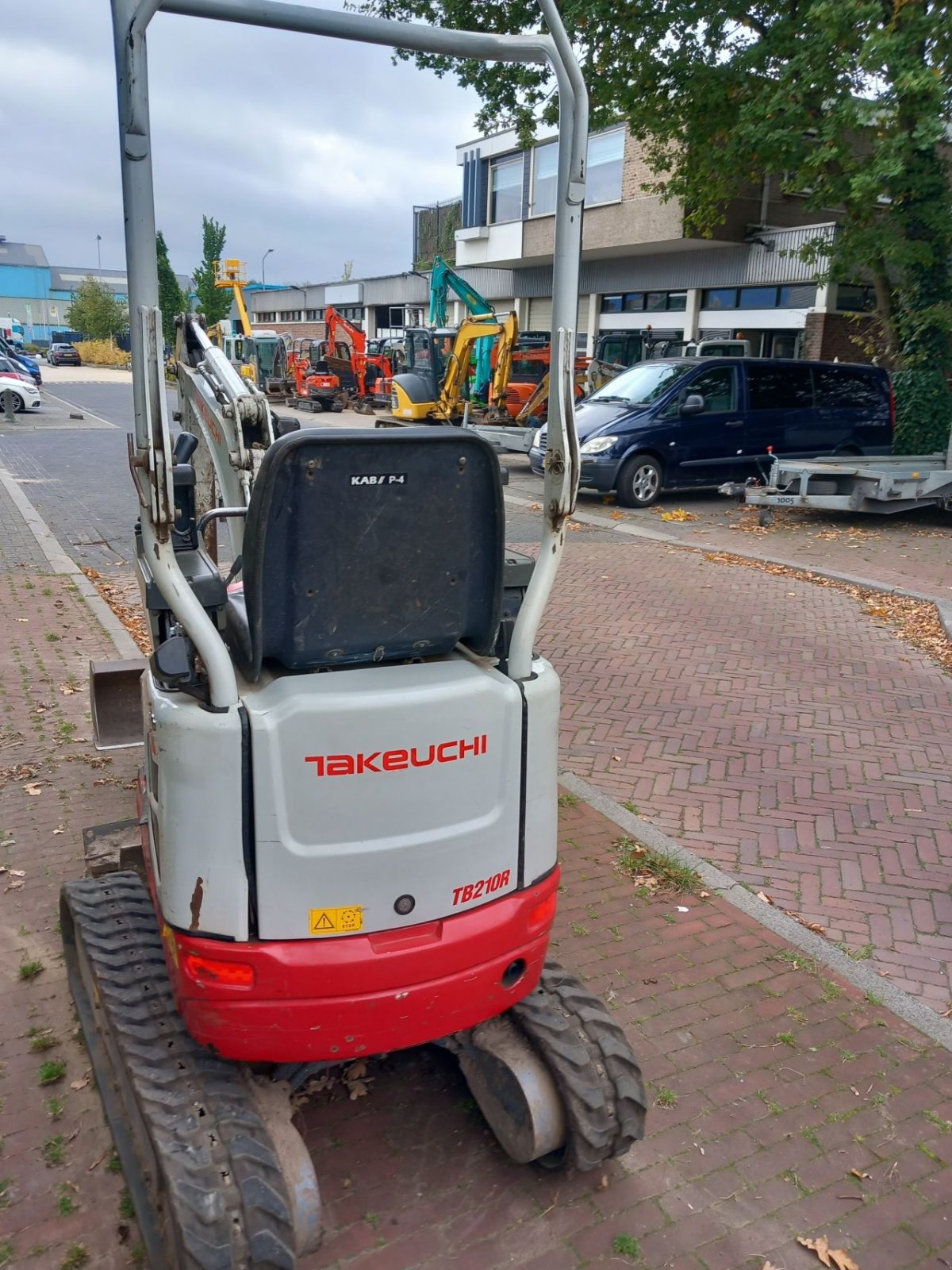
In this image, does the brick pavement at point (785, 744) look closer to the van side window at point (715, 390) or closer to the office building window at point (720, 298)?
the van side window at point (715, 390)

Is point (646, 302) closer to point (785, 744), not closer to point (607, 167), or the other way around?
point (607, 167)

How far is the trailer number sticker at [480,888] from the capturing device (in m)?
2.74

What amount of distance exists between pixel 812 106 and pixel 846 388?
4.27 m

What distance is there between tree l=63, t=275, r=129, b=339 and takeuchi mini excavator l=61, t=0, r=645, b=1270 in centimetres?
8048

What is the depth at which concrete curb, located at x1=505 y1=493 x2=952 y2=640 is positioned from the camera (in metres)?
9.98

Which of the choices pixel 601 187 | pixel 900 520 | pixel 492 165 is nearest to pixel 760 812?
pixel 900 520

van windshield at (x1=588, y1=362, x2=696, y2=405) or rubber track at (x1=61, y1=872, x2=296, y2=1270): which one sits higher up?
van windshield at (x1=588, y1=362, x2=696, y2=405)

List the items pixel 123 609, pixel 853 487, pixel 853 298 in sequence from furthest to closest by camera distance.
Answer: pixel 853 298 < pixel 853 487 < pixel 123 609

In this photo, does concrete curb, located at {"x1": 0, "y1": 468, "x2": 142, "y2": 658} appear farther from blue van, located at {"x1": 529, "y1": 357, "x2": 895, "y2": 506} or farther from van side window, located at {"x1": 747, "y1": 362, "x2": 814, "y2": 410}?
van side window, located at {"x1": 747, "y1": 362, "x2": 814, "y2": 410}

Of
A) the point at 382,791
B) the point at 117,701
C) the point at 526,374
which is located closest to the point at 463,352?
the point at 526,374

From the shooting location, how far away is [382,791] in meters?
2.56

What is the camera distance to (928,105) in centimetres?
1365

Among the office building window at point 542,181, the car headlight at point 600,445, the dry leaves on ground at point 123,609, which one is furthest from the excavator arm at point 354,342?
the dry leaves on ground at point 123,609

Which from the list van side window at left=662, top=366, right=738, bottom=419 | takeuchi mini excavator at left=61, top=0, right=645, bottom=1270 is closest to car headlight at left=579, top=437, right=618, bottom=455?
van side window at left=662, top=366, right=738, bottom=419
